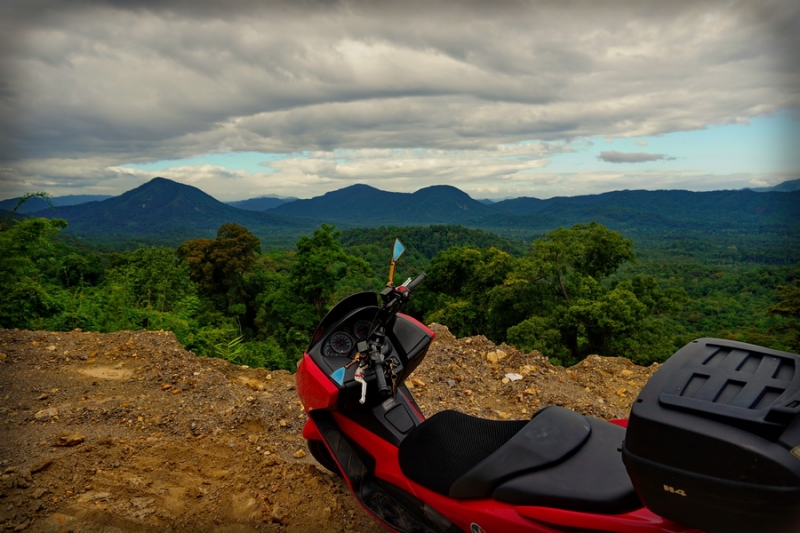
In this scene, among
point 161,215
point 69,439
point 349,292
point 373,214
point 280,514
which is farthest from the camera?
point 161,215

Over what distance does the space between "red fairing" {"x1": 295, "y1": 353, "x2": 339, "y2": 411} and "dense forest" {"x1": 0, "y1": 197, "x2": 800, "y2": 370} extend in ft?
8.54

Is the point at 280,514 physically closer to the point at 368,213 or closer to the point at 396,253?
the point at 396,253

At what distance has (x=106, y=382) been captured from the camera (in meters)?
4.38

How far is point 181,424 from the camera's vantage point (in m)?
3.69

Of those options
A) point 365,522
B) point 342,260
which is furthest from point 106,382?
point 342,260

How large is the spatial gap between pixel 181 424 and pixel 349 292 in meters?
17.2

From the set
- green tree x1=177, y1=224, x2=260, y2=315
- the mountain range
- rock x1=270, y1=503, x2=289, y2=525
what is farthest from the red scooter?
the mountain range

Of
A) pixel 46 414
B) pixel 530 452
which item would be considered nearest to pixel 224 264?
pixel 46 414

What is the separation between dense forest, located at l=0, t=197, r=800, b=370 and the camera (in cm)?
654

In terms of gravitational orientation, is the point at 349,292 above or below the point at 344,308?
below

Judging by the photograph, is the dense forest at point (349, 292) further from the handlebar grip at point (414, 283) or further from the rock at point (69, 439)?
the rock at point (69, 439)

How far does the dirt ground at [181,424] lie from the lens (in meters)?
2.65

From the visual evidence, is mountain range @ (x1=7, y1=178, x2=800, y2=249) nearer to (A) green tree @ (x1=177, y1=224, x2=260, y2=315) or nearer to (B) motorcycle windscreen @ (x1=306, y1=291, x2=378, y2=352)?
(A) green tree @ (x1=177, y1=224, x2=260, y2=315)

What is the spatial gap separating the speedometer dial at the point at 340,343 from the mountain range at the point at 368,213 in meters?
114
